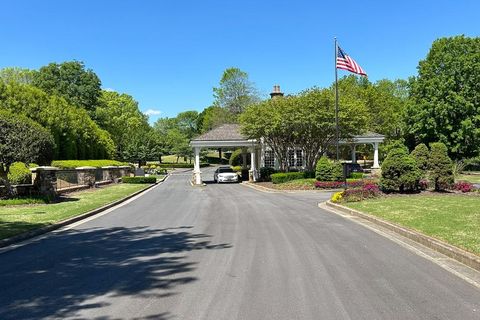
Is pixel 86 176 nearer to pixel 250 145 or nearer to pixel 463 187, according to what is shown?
pixel 250 145

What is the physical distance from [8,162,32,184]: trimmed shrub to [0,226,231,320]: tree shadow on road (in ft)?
41.5

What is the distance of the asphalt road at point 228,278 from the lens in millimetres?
5387

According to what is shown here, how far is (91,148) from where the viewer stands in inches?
1971

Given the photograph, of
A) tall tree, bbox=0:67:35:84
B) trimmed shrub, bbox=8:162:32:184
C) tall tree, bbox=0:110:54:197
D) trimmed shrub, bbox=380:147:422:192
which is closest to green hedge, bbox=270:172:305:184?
trimmed shrub, bbox=380:147:422:192

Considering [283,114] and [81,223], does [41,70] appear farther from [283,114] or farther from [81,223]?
[81,223]

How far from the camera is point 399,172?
2069cm

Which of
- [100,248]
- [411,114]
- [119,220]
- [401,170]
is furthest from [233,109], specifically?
[100,248]

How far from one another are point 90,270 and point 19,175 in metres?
18.1

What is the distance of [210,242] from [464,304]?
18.6 feet

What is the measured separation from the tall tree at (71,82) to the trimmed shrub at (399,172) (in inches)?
1868

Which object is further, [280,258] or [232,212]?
[232,212]

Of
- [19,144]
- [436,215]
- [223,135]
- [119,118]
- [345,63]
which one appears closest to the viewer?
[436,215]

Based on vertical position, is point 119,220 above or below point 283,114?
below

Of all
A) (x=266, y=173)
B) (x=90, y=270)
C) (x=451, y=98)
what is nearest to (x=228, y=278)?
(x=90, y=270)
